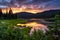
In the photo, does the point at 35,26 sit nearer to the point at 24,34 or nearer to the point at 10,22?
the point at 24,34

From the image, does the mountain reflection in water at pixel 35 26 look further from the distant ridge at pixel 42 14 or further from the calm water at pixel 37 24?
the distant ridge at pixel 42 14

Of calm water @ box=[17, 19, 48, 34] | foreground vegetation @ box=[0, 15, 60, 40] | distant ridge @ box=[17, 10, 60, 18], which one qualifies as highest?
distant ridge @ box=[17, 10, 60, 18]

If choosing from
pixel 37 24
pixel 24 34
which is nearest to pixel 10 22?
pixel 24 34

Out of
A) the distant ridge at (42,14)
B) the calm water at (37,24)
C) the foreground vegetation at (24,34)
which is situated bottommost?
the foreground vegetation at (24,34)

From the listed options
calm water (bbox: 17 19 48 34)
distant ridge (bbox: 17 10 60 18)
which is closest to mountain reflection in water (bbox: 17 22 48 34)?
calm water (bbox: 17 19 48 34)

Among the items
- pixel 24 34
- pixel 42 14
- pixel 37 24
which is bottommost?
pixel 24 34

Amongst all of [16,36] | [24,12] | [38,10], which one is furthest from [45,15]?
[16,36]

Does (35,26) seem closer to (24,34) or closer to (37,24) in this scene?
(37,24)

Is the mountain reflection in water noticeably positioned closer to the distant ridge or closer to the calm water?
the calm water

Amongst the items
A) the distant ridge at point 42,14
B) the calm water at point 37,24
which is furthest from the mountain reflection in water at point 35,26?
the distant ridge at point 42,14

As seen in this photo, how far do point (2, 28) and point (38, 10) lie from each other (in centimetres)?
50

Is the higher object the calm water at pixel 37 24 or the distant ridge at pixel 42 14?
the distant ridge at pixel 42 14

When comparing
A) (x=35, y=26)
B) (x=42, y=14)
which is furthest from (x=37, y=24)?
(x=42, y=14)

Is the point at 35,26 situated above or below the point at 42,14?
below
